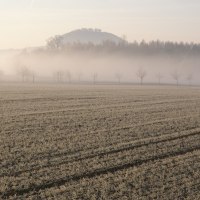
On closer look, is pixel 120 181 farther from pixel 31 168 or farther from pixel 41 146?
pixel 41 146

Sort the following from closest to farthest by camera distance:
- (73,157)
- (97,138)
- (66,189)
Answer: (66,189)
(73,157)
(97,138)

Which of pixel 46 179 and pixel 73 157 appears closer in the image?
pixel 46 179

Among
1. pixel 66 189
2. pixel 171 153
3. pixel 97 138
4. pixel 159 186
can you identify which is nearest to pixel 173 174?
pixel 159 186

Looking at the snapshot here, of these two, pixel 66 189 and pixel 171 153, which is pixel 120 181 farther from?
pixel 171 153

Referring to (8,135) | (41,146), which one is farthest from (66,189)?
(8,135)

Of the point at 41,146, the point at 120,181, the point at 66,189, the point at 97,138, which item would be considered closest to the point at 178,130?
the point at 97,138

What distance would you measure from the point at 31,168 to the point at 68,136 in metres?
7.03

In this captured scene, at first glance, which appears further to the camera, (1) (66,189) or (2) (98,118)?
(2) (98,118)

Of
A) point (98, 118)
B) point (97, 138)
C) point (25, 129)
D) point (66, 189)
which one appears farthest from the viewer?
point (98, 118)

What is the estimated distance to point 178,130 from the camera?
25.8 metres

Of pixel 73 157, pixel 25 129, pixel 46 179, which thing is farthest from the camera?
pixel 25 129

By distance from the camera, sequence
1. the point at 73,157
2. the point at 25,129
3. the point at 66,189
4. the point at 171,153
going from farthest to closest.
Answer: the point at 25,129
the point at 171,153
the point at 73,157
the point at 66,189

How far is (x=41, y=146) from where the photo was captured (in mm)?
20078

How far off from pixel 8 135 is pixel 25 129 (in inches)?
Answer: 91.4
